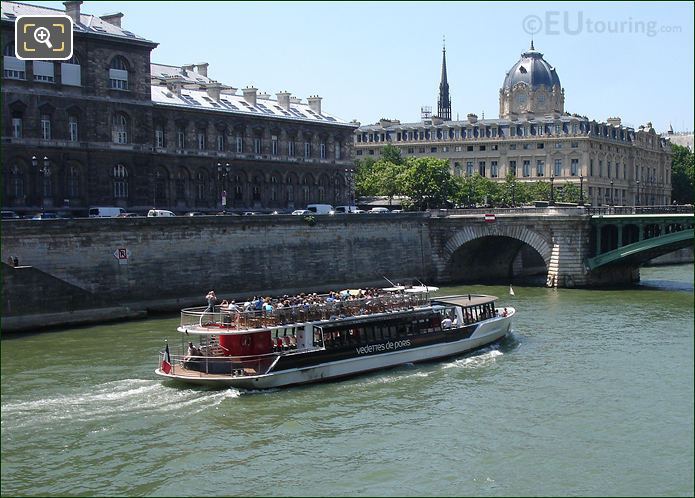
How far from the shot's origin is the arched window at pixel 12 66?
180 ft

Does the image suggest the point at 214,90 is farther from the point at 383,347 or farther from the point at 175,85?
the point at 383,347

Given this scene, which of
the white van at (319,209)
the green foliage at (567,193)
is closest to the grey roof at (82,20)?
the white van at (319,209)

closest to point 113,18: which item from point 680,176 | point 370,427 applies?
point 370,427

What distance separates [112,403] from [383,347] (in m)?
11.5

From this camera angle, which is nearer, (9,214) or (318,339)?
(318,339)

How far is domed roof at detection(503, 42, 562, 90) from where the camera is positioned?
421ft

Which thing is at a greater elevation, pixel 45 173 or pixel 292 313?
pixel 45 173

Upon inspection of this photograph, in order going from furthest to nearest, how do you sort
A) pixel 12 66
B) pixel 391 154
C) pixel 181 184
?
pixel 391 154
pixel 181 184
pixel 12 66

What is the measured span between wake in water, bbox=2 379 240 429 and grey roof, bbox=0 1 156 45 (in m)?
32.0

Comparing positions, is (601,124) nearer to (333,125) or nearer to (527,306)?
(333,125)

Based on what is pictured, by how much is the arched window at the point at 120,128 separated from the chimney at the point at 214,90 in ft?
40.1

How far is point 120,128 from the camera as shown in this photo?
2442 inches

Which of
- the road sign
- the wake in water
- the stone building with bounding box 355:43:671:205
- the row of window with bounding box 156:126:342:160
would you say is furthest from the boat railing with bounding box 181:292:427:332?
the stone building with bounding box 355:43:671:205

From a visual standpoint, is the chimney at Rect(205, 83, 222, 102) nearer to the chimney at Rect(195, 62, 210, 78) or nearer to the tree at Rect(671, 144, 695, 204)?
the chimney at Rect(195, 62, 210, 78)
